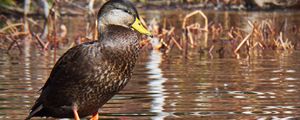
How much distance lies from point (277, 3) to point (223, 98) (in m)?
29.5

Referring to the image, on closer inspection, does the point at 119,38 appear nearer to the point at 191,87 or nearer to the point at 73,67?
the point at 73,67

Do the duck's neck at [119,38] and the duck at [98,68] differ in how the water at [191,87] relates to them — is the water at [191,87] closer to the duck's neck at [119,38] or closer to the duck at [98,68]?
the duck at [98,68]

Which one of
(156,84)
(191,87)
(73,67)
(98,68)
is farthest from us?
(156,84)

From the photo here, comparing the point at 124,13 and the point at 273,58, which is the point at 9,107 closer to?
the point at 124,13

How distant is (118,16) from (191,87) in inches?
143

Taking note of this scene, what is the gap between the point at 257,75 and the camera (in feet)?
42.8

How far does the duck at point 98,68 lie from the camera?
7.71 meters

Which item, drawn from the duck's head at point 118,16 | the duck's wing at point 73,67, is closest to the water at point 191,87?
the duck's wing at point 73,67

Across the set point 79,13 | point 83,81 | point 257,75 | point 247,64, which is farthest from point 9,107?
point 79,13

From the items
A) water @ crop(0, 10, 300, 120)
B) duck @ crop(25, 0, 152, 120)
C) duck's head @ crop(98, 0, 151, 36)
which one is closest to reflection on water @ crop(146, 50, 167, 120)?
water @ crop(0, 10, 300, 120)

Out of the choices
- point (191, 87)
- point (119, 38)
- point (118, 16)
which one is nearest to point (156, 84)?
point (191, 87)

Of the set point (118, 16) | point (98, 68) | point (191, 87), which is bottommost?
point (191, 87)

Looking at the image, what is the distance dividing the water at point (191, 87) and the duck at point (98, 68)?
90cm

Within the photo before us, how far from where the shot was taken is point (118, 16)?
314 inches
